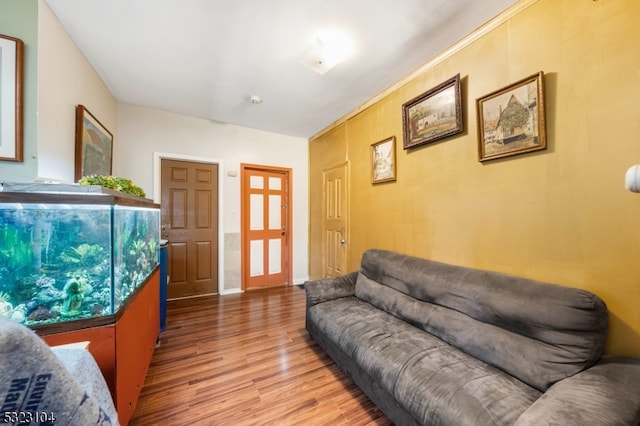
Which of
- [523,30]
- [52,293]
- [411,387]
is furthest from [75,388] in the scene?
[523,30]

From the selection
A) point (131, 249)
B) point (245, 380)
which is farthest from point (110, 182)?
point (245, 380)

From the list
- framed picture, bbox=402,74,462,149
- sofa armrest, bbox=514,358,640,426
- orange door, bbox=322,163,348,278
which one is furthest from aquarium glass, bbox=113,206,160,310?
framed picture, bbox=402,74,462,149

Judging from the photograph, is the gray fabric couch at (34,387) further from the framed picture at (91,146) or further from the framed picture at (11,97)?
the framed picture at (91,146)

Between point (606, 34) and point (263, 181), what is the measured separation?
368 centimetres

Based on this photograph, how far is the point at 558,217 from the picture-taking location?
1.39 meters

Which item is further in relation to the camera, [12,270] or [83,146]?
[83,146]

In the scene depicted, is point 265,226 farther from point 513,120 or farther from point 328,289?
point 513,120

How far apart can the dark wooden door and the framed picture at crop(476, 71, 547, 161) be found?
3352 millimetres

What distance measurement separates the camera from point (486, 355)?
135 centimetres

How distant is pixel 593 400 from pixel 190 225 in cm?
391

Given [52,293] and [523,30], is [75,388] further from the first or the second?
[523,30]

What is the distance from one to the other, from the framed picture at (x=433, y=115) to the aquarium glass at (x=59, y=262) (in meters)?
2.26

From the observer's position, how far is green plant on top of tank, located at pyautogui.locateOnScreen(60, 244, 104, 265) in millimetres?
1018

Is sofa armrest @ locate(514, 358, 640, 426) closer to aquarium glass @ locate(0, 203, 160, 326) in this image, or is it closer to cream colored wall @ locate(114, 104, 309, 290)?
aquarium glass @ locate(0, 203, 160, 326)
